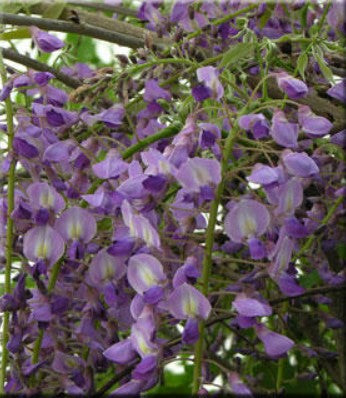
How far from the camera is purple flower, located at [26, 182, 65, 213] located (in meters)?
0.80

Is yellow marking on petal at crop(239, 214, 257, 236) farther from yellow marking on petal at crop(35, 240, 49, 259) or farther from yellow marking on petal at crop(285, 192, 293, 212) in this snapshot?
yellow marking on petal at crop(35, 240, 49, 259)

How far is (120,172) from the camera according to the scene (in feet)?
2.54

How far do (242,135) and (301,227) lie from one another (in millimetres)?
84

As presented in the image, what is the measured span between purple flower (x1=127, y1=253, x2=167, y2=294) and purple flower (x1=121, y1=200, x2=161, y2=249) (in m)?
0.01

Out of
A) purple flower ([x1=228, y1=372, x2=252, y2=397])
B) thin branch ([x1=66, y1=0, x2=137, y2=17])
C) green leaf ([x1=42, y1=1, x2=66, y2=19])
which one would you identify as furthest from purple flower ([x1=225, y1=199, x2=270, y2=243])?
thin branch ([x1=66, y1=0, x2=137, y2=17])

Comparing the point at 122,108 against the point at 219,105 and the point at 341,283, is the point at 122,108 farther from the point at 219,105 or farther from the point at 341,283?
the point at 341,283

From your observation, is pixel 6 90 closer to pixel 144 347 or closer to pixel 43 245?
pixel 43 245

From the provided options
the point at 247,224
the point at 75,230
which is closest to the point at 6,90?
the point at 75,230

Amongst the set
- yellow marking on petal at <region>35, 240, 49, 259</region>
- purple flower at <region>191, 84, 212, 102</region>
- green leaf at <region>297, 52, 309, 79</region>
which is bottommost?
yellow marking on petal at <region>35, 240, 49, 259</region>

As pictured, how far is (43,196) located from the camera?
0.80m

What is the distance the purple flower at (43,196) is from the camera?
80 cm

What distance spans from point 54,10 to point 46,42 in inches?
5.8

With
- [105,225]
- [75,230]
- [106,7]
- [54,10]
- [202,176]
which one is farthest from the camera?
[106,7]

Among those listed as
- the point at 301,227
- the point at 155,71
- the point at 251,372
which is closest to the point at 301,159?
the point at 301,227
